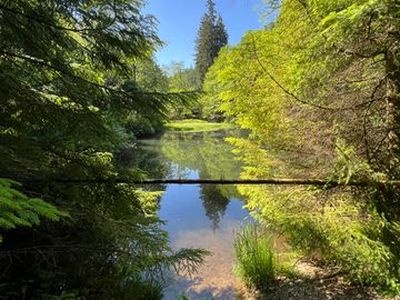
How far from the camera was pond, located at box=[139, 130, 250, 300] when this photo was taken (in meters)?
6.21

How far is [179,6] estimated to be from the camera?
6.45 metres

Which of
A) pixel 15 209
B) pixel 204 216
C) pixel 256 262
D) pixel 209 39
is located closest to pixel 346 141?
pixel 256 262

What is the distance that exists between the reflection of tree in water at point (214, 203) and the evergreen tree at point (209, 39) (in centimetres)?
4264

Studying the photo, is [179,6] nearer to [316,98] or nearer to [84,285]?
[316,98]

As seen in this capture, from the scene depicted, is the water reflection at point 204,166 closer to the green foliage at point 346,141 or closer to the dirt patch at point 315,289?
the dirt patch at point 315,289

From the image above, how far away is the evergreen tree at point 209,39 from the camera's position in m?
54.9

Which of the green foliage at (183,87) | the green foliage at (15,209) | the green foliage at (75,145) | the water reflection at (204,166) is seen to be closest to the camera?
the green foliage at (15,209)

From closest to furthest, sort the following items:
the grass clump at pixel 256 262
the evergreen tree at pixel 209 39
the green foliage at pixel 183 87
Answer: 1. the green foliage at pixel 183 87
2. the grass clump at pixel 256 262
3. the evergreen tree at pixel 209 39

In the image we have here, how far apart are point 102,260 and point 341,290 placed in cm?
318

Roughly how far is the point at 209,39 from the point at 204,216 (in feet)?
157

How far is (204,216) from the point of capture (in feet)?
34.8

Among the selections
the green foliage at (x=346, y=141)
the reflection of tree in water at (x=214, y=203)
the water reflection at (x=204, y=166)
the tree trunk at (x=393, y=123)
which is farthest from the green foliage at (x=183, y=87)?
the reflection of tree in water at (x=214, y=203)

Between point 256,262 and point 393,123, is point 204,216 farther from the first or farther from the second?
point 393,123

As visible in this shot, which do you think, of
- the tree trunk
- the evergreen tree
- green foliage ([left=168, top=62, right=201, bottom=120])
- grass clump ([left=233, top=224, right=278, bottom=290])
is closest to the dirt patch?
grass clump ([left=233, top=224, right=278, bottom=290])
